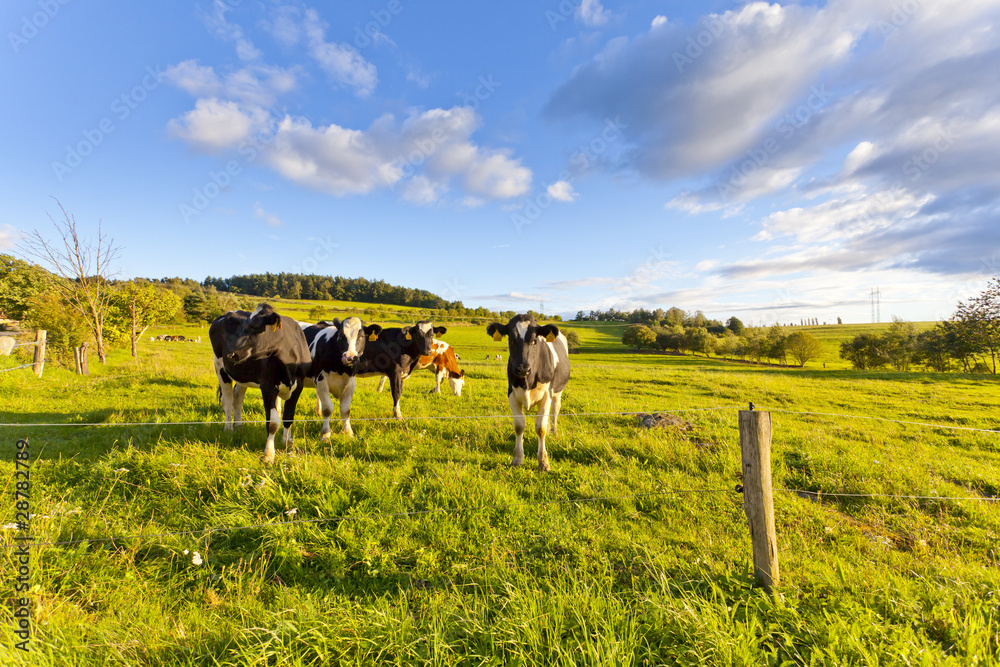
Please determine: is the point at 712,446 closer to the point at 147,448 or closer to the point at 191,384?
the point at 147,448

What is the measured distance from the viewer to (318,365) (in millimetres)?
7324

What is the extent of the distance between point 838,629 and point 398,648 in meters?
2.70

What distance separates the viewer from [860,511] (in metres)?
4.65

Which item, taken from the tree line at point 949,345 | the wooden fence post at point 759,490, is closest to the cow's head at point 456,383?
the wooden fence post at point 759,490

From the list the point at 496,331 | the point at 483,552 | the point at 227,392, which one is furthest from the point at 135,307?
the point at 483,552

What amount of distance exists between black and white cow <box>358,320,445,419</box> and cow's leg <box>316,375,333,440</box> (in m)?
1.46

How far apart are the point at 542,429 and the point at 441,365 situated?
21.3 feet

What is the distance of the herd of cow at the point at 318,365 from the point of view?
5.80 meters

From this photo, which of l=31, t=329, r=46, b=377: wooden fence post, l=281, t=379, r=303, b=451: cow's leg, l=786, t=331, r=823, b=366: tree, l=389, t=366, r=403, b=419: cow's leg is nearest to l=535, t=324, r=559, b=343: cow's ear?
l=389, t=366, r=403, b=419: cow's leg

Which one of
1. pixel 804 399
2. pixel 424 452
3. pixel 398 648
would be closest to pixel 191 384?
pixel 424 452

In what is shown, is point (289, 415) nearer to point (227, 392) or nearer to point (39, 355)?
point (227, 392)

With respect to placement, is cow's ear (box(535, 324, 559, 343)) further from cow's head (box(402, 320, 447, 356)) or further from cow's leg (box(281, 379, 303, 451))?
cow's leg (box(281, 379, 303, 451))

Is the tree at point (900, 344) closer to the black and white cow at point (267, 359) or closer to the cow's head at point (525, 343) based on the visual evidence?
the cow's head at point (525, 343)

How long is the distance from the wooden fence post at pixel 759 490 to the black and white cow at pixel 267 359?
18.8 feet
